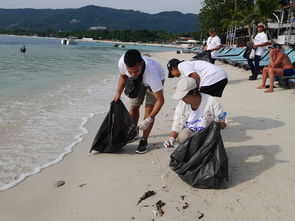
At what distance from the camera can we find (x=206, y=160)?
2809 millimetres

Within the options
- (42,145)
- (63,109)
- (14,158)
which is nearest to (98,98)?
(63,109)

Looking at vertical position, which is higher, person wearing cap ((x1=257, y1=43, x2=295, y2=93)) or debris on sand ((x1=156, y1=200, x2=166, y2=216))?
person wearing cap ((x1=257, y1=43, x2=295, y2=93))

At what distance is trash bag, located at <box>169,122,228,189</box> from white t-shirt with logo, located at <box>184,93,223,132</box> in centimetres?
20

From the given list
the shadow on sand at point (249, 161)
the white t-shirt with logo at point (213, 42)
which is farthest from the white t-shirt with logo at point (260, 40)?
the shadow on sand at point (249, 161)

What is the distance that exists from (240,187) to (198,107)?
86 centimetres

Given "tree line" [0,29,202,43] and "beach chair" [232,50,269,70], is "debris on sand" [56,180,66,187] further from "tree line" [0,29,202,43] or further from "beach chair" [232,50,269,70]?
"tree line" [0,29,202,43]

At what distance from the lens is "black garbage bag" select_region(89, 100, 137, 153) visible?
3.88 meters

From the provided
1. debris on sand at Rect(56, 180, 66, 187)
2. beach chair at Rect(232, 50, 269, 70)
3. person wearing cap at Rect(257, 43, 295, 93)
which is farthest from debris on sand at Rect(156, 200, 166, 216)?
beach chair at Rect(232, 50, 269, 70)

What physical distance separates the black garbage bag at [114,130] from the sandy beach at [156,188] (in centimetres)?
13

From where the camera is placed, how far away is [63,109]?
6.66m

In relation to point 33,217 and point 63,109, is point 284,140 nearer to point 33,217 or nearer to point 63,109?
point 33,217

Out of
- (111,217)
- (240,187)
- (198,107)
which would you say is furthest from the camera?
(198,107)

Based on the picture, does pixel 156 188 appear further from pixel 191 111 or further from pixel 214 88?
pixel 214 88

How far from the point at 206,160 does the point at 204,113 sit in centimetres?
50
